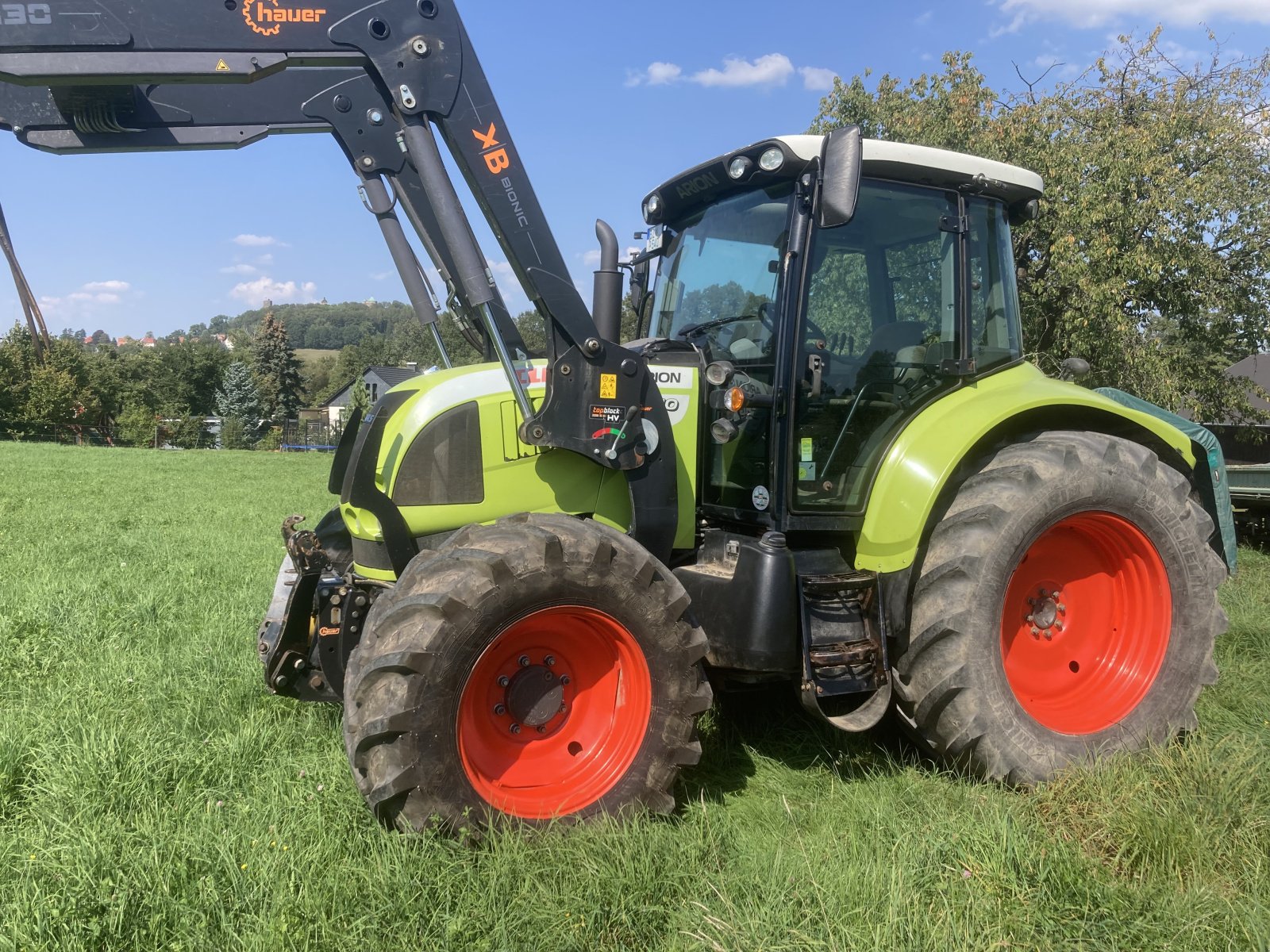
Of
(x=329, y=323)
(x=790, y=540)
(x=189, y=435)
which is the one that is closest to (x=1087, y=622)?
(x=790, y=540)

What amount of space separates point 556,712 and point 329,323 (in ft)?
433

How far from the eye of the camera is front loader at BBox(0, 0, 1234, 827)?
3.03m

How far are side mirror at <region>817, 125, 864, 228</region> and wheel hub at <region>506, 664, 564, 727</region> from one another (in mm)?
1965

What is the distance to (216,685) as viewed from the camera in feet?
14.5

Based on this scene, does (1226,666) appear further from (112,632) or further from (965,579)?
(112,632)

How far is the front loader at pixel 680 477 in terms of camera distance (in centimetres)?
303

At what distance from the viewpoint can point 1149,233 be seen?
1269cm

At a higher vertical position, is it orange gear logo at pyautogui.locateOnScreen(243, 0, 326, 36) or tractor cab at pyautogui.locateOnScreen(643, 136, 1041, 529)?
orange gear logo at pyautogui.locateOnScreen(243, 0, 326, 36)

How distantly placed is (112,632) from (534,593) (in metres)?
3.67

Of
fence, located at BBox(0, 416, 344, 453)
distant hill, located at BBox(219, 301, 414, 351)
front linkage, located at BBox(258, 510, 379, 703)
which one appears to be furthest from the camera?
distant hill, located at BBox(219, 301, 414, 351)

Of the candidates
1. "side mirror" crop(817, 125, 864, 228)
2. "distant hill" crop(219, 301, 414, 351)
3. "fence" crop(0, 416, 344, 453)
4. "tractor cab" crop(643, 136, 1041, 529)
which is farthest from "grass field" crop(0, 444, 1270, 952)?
A: "distant hill" crop(219, 301, 414, 351)

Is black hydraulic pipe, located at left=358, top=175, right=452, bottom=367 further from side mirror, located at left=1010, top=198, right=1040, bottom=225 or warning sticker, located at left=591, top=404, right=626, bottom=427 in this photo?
side mirror, located at left=1010, top=198, right=1040, bottom=225

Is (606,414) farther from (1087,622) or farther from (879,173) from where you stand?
(1087,622)

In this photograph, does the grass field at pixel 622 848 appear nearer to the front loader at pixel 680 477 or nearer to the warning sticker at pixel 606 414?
the front loader at pixel 680 477
